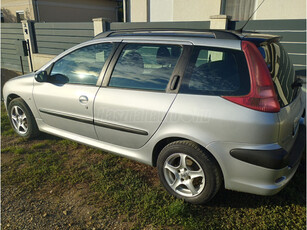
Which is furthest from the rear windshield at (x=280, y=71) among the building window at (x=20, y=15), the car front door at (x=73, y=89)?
the building window at (x=20, y=15)

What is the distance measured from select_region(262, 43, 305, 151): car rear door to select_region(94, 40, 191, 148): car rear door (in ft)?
2.56

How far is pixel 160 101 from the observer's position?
95.3 inches

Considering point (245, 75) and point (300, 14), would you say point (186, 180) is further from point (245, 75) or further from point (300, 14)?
point (300, 14)

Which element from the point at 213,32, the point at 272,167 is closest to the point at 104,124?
the point at 213,32

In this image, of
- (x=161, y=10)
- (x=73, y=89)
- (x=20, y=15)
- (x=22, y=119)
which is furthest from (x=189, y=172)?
(x=20, y=15)

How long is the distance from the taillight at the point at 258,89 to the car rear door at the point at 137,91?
60 cm

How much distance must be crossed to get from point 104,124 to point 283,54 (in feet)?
6.87

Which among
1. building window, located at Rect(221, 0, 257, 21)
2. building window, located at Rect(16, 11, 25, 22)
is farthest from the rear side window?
building window, located at Rect(16, 11, 25, 22)

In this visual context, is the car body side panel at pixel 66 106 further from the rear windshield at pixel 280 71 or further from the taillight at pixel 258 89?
the rear windshield at pixel 280 71

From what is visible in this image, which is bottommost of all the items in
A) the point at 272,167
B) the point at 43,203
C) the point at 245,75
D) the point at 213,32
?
the point at 43,203

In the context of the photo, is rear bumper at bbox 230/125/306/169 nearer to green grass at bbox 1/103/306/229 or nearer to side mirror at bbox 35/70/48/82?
green grass at bbox 1/103/306/229

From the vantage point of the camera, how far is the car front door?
2.96m

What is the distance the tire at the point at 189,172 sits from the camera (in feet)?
7.48

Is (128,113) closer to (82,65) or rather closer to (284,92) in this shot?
(82,65)
